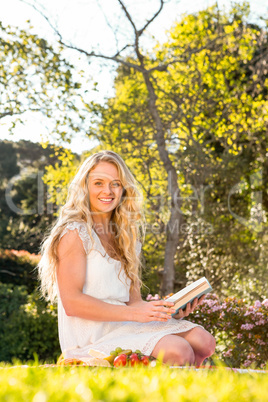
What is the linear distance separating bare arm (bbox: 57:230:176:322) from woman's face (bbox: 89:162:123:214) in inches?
16.7

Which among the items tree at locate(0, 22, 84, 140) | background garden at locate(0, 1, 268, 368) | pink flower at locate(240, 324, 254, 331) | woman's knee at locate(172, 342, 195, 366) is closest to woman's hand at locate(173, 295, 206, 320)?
woman's knee at locate(172, 342, 195, 366)

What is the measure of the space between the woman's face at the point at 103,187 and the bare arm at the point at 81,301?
425mm

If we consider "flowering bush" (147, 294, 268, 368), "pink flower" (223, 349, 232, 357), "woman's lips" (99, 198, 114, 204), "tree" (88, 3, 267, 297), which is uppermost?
"tree" (88, 3, 267, 297)

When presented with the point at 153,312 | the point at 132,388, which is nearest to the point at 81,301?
the point at 153,312

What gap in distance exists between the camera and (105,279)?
3.10 m

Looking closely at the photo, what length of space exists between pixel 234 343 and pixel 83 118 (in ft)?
15.5

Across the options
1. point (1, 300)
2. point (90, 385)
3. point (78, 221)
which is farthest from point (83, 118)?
point (90, 385)

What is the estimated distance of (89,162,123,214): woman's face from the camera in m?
3.33

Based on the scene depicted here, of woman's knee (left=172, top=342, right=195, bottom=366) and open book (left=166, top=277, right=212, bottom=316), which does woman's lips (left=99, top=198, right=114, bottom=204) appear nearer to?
open book (left=166, top=277, right=212, bottom=316)

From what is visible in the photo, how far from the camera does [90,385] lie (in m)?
1.32

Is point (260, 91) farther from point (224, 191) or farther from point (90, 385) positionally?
point (90, 385)

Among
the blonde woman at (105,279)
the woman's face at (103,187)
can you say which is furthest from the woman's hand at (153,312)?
the woman's face at (103,187)

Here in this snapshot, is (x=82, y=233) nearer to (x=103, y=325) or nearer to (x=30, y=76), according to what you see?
(x=103, y=325)

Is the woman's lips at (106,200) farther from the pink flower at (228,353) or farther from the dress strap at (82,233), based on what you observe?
the pink flower at (228,353)
